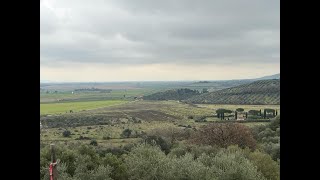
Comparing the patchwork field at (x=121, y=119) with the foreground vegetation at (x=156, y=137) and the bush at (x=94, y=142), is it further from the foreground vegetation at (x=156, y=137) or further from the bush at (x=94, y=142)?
the bush at (x=94, y=142)

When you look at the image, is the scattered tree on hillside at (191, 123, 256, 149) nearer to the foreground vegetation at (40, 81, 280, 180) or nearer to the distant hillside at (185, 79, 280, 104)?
the foreground vegetation at (40, 81, 280, 180)

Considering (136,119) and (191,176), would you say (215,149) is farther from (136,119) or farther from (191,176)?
(136,119)

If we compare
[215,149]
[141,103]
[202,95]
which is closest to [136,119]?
[141,103]

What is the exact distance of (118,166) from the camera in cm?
1237

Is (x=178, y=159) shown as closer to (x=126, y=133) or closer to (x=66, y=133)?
(x=126, y=133)

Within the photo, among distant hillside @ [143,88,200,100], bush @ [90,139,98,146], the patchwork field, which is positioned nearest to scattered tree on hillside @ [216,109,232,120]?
the patchwork field

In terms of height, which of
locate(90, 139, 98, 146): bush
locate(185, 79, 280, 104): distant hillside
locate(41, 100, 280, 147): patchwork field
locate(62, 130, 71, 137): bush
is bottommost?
locate(90, 139, 98, 146): bush

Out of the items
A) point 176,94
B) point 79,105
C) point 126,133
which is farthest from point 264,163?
point 79,105

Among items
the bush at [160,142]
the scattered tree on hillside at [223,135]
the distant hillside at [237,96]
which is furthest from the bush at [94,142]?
the distant hillside at [237,96]

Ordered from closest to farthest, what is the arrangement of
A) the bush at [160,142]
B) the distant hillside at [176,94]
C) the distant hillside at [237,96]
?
the distant hillside at [237,96], the bush at [160,142], the distant hillside at [176,94]

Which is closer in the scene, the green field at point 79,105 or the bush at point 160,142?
the green field at point 79,105
